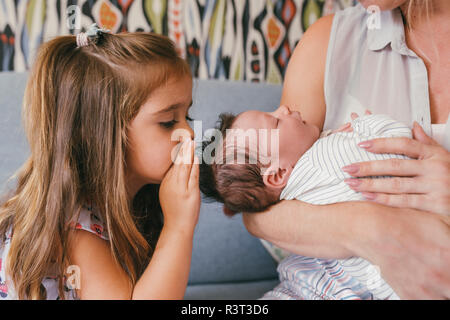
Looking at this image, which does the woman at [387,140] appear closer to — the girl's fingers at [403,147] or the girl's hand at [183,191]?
the girl's fingers at [403,147]

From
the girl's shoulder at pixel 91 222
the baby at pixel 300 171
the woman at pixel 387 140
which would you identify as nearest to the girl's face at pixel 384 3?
the woman at pixel 387 140

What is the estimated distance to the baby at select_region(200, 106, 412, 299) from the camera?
1.87ft

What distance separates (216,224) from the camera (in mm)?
878

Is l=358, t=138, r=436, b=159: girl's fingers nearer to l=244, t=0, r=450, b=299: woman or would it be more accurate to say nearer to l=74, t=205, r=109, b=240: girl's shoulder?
l=244, t=0, r=450, b=299: woman

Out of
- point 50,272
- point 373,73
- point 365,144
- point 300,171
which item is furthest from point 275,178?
point 50,272

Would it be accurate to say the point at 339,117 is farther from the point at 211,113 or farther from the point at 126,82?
the point at 126,82

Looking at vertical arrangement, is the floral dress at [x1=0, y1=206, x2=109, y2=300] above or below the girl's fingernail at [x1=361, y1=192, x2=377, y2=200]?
below

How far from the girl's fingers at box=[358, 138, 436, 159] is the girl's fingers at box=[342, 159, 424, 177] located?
0.8 inches

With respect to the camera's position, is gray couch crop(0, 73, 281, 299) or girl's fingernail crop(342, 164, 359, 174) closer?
girl's fingernail crop(342, 164, 359, 174)

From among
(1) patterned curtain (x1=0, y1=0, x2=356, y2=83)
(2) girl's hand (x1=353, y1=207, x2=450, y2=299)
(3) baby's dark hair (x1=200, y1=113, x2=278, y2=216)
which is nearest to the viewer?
(2) girl's hand (x1=353, y1=207, x2=450, y2=299)

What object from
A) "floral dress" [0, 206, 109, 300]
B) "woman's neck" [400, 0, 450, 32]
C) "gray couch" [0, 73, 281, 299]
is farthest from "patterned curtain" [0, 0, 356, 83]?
"floral dress" [0, 206, 109, 300]

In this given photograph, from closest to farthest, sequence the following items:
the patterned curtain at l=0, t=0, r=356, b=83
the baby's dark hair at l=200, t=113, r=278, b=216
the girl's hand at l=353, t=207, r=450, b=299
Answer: the girl's hand at l=353, t=207, r=450, b=299 → the baby's dark hair at l=200, t=113, r=278, b=216 → the patterned curtain at l=0, t=0, r=356, b=83
